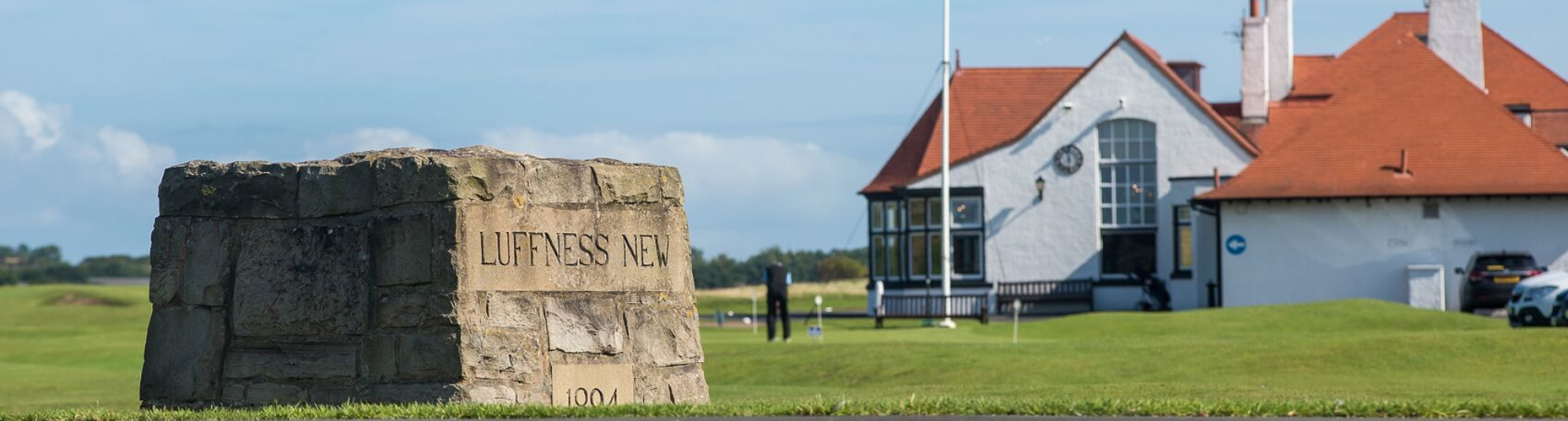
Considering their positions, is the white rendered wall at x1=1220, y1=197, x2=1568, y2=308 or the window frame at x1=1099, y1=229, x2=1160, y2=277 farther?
the window frame at x1=1099, y1=229, x2=1160, y2=277

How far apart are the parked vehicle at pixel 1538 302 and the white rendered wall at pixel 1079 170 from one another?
22.6 m

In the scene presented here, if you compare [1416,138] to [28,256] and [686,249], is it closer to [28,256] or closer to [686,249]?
[686,249]

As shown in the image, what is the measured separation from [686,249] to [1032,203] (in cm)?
3853

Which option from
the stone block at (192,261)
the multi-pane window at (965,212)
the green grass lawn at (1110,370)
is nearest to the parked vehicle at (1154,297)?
the multi-pane window at (965,212)

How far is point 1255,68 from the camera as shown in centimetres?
5162

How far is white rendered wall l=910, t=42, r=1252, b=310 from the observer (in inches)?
2039

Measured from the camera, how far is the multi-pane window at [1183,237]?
51438 mm

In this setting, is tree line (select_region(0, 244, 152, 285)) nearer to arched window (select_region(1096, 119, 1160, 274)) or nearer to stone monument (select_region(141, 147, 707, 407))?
arched window (select_region(1096, 119, 1160, 274))

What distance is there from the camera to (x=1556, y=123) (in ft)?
184

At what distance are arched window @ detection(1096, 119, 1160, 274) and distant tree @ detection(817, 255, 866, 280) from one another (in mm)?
38404

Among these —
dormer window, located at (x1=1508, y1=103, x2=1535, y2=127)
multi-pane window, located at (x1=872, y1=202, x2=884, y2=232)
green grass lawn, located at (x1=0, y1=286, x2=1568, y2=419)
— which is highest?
dormer window, located at (x1=1508, y1=103, x2=1535, y2=127)

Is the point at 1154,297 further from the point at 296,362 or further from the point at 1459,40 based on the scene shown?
the point at 296,362

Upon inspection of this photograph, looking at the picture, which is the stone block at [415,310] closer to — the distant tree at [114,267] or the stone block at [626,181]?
the stone block at [626,181]

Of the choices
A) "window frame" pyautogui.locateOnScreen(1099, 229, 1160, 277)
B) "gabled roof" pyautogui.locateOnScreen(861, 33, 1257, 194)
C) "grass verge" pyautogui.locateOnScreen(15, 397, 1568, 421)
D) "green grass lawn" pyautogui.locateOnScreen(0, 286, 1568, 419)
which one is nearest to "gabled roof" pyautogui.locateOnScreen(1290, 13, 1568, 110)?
"gabled roof" pyautogui.locateOnScreen(861, 33, 1257, 194)
